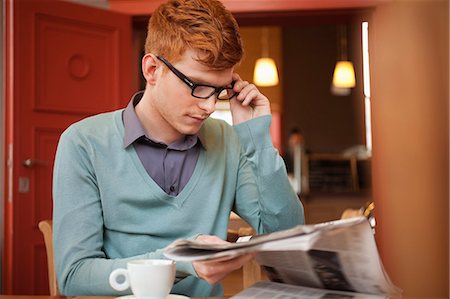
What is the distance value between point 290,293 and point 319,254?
0.09 meters

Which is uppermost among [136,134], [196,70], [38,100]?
[38,100]

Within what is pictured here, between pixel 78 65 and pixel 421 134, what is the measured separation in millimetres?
1953

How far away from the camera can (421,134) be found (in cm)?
360

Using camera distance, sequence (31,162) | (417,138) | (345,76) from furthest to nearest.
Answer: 1. (345,76)
2. (417,138)
3. (31,162)

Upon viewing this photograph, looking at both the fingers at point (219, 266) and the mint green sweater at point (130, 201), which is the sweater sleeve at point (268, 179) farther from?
the fingers at point (219, 266)

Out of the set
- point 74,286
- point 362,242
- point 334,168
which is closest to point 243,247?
point 362,242

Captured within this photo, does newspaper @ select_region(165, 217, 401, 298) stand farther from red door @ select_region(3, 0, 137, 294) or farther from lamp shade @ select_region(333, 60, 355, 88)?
lamp shade @ select_region(333, 60, 355, 88)

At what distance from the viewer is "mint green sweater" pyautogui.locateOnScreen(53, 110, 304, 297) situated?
1.28 meters

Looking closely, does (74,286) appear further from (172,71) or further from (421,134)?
(421,134)

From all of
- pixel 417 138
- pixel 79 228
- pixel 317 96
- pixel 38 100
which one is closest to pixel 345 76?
pixel 317 96

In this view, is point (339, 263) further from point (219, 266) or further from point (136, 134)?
point (136, 134)

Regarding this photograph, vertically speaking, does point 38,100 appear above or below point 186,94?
above

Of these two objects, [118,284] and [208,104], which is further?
[208,104]

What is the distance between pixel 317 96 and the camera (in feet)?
32.9
